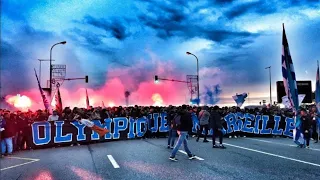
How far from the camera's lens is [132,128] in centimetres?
2081

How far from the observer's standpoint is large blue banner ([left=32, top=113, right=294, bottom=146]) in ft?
55.9

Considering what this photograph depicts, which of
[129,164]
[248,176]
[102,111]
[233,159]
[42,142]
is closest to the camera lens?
[248,176]

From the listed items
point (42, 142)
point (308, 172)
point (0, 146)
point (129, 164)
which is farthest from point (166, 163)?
point (42, 142)

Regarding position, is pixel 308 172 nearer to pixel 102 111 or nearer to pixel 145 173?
pixel 145 173

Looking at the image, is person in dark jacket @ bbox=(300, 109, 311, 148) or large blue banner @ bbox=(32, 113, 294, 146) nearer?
person in dark jacket @ bbox=(300, 109, 311, 148)

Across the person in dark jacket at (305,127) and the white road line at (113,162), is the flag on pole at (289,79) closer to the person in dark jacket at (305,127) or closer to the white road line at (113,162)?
the person in dark jacket at (305,127)

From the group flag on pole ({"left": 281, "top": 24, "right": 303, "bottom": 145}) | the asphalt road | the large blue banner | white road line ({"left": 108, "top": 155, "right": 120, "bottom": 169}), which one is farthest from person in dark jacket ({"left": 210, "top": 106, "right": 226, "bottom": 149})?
the large blue banner

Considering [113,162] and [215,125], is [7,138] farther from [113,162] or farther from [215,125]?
[215,125]

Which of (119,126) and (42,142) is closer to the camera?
(42,142)

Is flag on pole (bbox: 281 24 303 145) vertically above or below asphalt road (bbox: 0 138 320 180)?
above

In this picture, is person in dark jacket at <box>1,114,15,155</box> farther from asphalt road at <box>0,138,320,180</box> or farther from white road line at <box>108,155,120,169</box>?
white road line at <box>108,155,120,169</box>

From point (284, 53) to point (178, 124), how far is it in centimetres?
956

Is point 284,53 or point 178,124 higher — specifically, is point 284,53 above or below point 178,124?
above

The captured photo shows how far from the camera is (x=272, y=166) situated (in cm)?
1003
